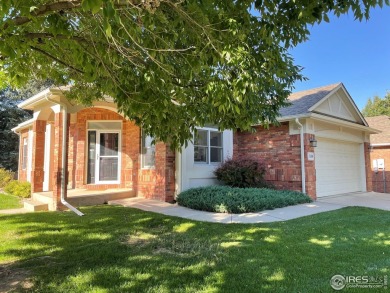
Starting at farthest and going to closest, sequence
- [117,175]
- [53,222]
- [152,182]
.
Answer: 1. [117,175]
2. [152,182]
3. [53,222]

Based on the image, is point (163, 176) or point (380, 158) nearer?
point (163, 176)

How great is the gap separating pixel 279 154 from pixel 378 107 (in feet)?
123

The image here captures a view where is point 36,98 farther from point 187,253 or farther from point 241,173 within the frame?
point 187,253

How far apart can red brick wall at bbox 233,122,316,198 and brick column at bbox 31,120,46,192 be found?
7.63 metres

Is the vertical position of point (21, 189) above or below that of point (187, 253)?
above

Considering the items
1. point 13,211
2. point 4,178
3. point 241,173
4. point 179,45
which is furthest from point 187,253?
point 4,178

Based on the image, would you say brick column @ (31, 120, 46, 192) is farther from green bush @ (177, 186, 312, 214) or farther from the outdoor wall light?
the outdoor wall light

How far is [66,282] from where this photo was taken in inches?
150

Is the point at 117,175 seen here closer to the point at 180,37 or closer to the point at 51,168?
the point at 51,168

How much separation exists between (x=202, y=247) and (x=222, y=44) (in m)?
3.52

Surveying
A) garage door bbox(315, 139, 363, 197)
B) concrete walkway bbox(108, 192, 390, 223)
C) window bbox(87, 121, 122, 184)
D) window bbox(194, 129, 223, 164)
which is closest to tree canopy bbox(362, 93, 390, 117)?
garage door bbox(315, 139, 363, 197)

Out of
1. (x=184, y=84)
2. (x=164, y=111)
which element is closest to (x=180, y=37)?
(x=184, y=84)

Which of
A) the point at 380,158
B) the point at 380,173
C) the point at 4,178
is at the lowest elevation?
the point at 4,178

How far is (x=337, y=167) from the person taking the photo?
43.6 feet
